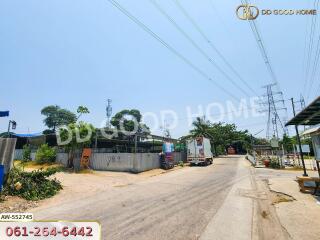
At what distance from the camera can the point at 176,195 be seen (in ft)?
36.7

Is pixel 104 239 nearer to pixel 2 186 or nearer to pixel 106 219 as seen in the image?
pixel 106 219

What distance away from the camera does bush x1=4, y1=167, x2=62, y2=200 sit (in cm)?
1034

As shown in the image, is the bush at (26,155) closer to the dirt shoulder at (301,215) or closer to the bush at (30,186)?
the bush at (30,186)

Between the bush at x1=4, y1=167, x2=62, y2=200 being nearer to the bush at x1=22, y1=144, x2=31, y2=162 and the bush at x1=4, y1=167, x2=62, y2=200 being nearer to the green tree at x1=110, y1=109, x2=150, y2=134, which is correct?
the bush at x1=22, y1=144, x2=31, y2=162

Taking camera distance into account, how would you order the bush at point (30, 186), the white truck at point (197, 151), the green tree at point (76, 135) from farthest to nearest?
the white truck at point (197, 151) → the green tree at point (76, 135) → the bush at point (30, 186)

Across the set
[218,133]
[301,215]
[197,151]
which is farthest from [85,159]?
[218,133]

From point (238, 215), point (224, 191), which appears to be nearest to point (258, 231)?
point (238, 215)

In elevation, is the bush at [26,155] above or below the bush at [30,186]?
above

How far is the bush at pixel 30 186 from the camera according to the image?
407 inches

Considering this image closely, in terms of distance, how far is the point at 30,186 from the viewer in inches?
427

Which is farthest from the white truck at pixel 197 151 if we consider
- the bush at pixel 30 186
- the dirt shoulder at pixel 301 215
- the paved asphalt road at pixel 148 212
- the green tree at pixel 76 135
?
the bush at pixel 30 186

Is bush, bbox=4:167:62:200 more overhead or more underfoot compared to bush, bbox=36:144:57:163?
more underfoot

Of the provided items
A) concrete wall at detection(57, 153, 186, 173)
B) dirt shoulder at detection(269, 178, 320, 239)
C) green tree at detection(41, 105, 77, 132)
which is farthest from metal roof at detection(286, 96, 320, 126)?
green tree at detection(41, 105, 77, 132)

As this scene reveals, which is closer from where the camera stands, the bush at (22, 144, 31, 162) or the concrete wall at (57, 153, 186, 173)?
the concrete wall at (57, 153, 186, 173)
